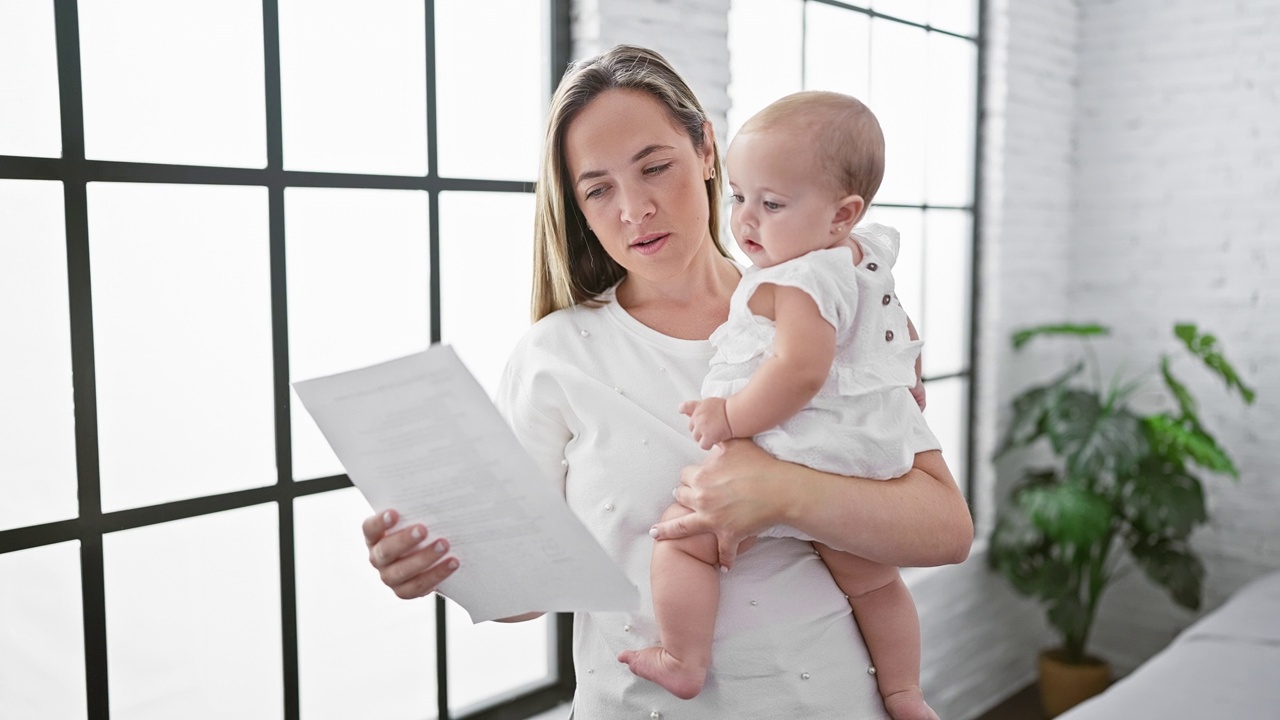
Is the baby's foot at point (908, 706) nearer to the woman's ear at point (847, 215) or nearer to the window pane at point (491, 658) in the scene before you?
the woman's ear at point (847, 215)

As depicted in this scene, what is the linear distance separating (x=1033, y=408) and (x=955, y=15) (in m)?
1.54

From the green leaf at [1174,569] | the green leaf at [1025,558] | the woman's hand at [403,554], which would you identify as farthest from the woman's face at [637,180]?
the green leaf at [1174,569]

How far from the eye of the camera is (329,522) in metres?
2.08

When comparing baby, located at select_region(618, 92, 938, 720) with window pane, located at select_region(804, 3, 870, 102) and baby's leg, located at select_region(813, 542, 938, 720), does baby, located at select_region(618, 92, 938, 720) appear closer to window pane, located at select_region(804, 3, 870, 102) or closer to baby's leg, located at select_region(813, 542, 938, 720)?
baby's leg, located at select_region(813, 542, 938, 720)

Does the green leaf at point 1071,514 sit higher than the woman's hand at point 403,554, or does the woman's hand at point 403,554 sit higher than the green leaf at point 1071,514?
the woman's hand at point 403,554

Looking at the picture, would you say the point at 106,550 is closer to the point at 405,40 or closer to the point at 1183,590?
the point at 405,40

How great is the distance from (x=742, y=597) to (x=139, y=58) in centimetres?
139

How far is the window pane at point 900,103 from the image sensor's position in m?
3.41

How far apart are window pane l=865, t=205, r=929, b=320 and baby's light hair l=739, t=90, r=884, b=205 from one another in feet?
7.61

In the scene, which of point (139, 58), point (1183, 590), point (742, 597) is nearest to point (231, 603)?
point (139, 58)

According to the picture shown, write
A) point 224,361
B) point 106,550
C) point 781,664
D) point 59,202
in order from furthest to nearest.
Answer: point 224,361 → point 106,550 → point 59,202 → point 781,664

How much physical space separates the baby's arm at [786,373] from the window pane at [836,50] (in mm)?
2101

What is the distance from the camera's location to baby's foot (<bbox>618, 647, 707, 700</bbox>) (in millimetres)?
1170

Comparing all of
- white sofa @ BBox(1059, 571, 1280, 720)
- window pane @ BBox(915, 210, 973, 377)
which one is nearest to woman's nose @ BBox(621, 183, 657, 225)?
white sofa @ BBox(1059, 571, 1280, 720)
